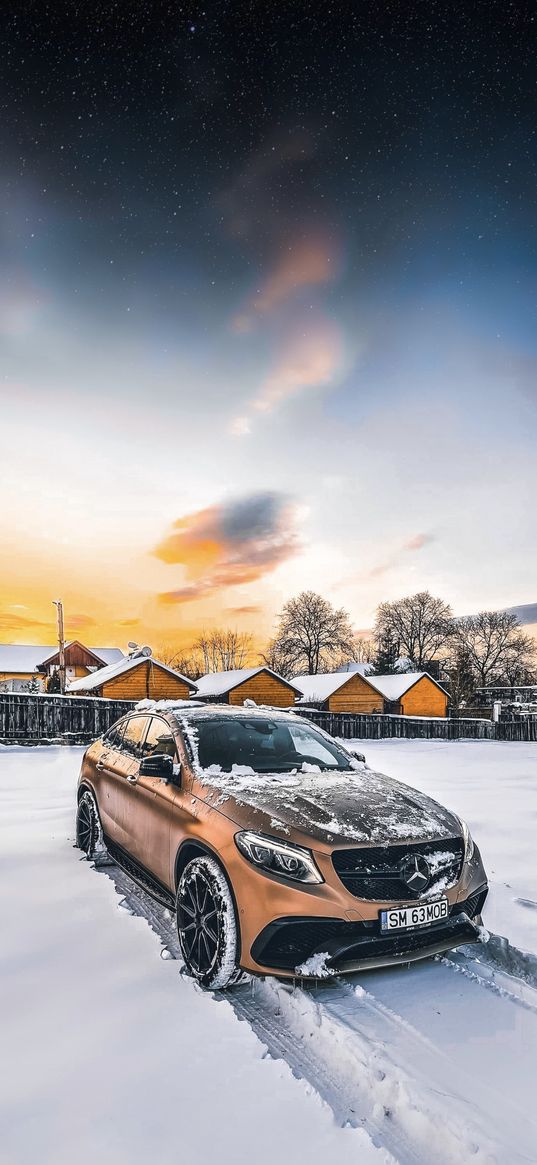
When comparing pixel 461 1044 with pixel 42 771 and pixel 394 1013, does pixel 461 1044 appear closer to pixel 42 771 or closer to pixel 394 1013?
pixel 394 1013

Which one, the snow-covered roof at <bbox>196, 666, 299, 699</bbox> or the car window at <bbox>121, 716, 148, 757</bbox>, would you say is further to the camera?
the snow-covered roof at <bbox>196, 666, 299, 699</bbox>

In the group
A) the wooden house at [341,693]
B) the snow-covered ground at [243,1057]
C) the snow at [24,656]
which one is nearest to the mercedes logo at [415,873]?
the snow-covered ground at [243,1057]

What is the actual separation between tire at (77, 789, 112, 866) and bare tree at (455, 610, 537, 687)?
74.3 m

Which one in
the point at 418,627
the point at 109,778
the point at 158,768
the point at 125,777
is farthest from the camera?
the point at 418,627

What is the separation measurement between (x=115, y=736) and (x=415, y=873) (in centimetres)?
336

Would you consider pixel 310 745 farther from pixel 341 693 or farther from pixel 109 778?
pixel 341 693

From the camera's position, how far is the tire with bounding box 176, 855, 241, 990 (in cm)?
321

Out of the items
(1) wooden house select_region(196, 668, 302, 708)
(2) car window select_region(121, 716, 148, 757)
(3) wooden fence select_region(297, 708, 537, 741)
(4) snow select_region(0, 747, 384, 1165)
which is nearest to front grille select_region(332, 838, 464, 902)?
(4) snow select_region(0, 747, 384, 1165)

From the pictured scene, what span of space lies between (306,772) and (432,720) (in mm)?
25445

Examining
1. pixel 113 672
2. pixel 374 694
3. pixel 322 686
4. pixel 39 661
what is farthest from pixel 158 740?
pixel 39 661

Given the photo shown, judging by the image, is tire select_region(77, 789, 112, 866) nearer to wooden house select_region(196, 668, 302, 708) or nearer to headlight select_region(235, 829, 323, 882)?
headlight select_region(235, 829, 323, 882)

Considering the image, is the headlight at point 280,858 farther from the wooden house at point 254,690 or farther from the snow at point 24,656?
the snow at point 24,656

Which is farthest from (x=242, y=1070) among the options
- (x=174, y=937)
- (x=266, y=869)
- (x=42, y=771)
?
(x=42, y=771)

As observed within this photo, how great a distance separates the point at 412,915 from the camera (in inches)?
126
